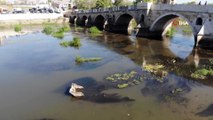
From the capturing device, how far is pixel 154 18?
52.6m

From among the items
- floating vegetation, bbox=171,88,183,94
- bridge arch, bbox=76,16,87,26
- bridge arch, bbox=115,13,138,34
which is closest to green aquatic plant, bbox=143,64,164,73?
floating vegetation, bbox=171,88,183,94

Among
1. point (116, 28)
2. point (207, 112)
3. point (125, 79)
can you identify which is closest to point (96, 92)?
point (125, 79)

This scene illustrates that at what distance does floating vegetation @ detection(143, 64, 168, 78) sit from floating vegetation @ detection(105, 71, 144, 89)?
6.44 feet

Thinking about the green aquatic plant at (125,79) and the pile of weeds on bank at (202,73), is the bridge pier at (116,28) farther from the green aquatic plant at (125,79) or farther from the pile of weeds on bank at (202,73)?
the green aquatic plant at (125,79)

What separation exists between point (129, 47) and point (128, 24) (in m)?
25.2

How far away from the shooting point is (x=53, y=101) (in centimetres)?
2225

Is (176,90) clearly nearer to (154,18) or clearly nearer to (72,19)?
(154,18)

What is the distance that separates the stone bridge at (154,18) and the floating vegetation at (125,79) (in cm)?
1690

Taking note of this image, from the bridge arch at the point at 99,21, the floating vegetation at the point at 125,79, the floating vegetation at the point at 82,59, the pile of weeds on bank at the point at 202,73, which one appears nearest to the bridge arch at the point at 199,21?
the pile of weeds on bank at the point at 202,73

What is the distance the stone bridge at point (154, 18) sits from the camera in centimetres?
4116

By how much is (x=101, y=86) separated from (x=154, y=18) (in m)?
30.5

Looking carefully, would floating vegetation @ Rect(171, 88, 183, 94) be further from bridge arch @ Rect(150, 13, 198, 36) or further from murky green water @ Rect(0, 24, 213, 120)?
bridge arch @ Rect(150, 13, 198, 36)

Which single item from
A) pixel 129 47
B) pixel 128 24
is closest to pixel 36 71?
pixel 129 47

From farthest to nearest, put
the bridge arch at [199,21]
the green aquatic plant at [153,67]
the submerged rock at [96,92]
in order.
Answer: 1. the bridge arch at [199,21]
2. the green aquatic plant at [153,67]
3. the submerged rock at [96,92]
